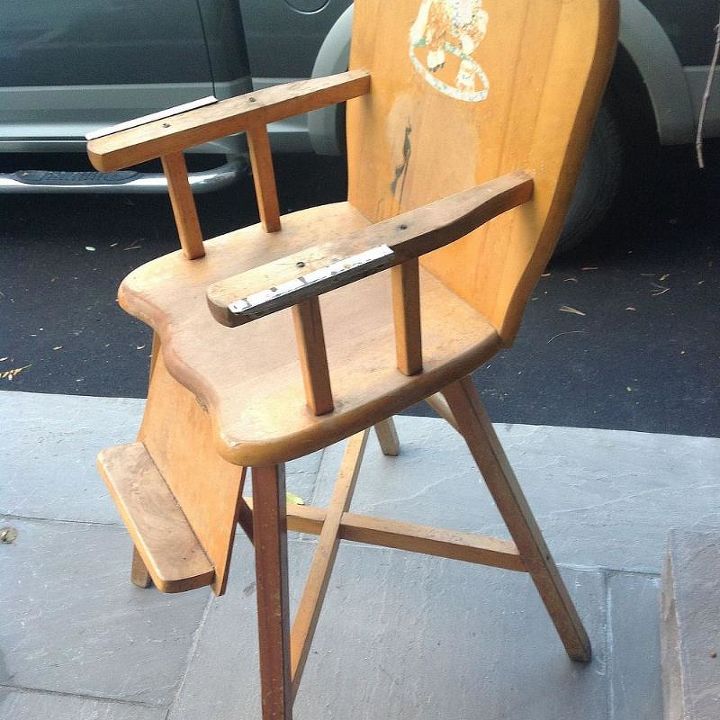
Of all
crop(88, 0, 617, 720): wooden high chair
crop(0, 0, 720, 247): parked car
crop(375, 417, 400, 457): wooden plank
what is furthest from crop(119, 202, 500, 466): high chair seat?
crop(0, 0, 720, 247): parked car

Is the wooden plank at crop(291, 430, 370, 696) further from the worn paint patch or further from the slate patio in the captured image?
the worn paint patch

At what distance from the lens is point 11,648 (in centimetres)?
159

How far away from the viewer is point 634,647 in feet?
4.93

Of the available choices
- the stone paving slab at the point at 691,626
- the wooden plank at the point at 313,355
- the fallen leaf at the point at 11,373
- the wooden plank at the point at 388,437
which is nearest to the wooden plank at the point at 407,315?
the wooden plank at the point at 313,355

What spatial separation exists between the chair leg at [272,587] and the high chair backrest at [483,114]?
396 mm

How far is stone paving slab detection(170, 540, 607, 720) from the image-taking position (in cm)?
144

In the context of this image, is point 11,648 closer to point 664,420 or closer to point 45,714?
point 45,714

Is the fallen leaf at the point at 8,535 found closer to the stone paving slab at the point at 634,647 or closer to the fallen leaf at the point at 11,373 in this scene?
the fallen leaf at the point at 11,373

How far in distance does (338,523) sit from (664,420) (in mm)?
971

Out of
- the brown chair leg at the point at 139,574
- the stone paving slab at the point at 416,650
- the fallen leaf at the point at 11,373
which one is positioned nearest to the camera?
the stone paving slab at the point at 416,650

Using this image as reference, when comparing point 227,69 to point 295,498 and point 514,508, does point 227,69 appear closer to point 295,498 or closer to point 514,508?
point 295,498

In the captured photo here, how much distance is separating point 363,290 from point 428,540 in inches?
17.4

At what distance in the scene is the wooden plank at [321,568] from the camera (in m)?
1.33

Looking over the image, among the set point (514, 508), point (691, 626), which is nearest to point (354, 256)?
point (514, 508)
